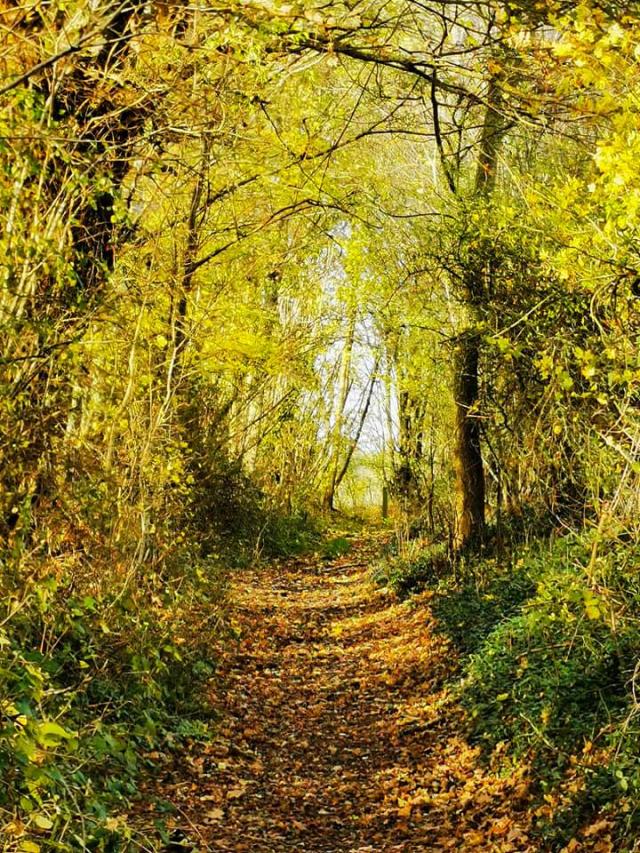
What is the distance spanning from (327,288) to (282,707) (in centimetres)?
1178

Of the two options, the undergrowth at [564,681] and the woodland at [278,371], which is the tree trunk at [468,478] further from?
the undergrowth at [564,681]

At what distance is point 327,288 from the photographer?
18.4m

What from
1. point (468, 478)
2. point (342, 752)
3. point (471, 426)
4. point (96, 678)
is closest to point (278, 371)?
point (471, 426)

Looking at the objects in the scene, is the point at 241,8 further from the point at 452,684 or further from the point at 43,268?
the point at 452,684

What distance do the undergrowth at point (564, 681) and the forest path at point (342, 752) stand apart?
0.81ft

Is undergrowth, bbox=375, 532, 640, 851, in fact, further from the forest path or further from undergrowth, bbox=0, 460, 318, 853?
undergrowth, bbox=0, 460, 318, 853

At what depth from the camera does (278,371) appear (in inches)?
500

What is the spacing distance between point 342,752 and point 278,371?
6.67m

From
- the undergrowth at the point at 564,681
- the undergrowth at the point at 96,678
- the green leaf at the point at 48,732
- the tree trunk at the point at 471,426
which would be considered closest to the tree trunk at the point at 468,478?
the tree trunk at the point at 471,426

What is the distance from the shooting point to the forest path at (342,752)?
17.7 ft

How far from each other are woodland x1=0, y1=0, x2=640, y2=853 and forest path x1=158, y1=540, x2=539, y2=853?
3cm

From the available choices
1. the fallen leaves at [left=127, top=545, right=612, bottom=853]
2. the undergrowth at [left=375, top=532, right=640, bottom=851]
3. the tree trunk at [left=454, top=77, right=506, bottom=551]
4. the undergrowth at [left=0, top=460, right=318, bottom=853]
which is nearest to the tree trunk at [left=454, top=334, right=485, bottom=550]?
the tree trunk at [left=454, top=77, right=506, bottom=551]

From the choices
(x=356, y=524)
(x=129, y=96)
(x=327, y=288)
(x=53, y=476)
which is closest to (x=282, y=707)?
(x=53, y=476)

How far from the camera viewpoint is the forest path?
17.7 feet
